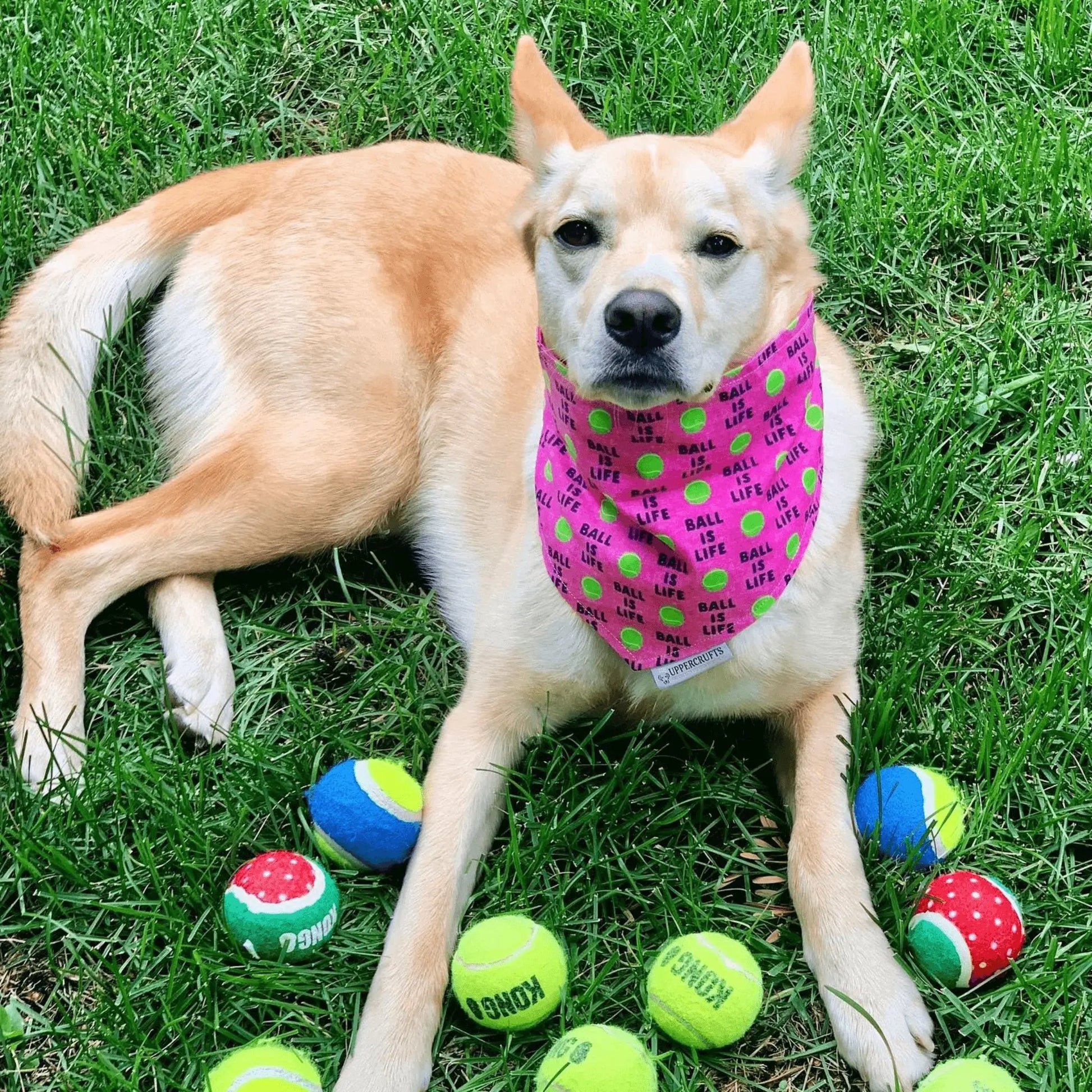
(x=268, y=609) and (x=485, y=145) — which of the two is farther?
(x=485, y=145)

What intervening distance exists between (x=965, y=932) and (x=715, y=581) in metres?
0.79

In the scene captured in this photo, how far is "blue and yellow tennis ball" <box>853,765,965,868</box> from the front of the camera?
8.13 ft

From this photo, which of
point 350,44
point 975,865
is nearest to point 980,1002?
point 975,865

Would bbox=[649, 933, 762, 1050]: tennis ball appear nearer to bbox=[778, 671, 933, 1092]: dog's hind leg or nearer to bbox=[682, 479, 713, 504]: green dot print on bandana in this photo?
bbox=[778, 671, 933, 1092]: dog's hind leg

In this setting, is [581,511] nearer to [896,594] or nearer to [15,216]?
[896,594]

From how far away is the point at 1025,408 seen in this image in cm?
344

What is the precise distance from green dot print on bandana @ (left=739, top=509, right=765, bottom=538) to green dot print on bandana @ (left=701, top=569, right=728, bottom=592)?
0.30 ft

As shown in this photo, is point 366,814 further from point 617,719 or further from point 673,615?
point 673,615

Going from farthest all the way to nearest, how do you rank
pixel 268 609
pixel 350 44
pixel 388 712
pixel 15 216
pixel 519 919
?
pixel 350 44
pixel 15 216
pixel 268 609
pixel 388 712
pixel 519 919

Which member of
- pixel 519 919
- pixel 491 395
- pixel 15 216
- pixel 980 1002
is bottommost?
pixel 980 1002

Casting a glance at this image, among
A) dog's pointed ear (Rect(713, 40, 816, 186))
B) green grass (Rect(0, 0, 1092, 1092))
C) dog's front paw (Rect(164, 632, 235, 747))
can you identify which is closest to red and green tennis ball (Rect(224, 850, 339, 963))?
green grass (Rect(0, 0, 1092, 1092))

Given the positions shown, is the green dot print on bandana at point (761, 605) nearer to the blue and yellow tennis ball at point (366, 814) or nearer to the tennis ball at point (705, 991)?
the tennis ball at point (705, 991)

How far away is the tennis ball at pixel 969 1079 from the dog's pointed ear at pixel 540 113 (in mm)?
1921

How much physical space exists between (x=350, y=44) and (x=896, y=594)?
273 centimetres
